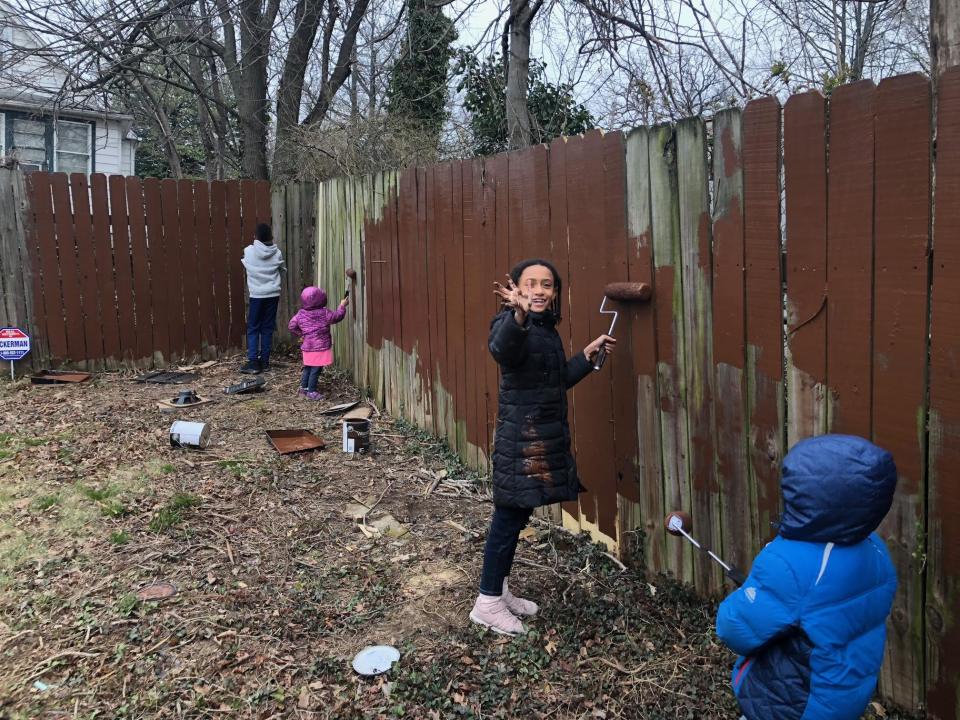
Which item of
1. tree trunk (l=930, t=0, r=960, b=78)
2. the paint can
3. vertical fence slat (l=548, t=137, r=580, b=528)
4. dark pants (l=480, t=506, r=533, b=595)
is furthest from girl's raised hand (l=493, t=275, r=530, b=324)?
the paint can

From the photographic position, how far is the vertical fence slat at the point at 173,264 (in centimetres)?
841

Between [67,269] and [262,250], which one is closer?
[67,269]

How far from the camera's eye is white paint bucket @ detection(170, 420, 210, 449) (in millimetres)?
5492

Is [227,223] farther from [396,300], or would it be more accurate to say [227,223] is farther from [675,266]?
[675,266]

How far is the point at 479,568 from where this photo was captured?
3.80m

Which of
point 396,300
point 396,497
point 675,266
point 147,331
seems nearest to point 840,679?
point 675,266

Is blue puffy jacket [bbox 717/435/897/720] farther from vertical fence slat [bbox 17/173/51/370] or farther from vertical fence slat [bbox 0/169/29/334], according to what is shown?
vertical fence slat [bbox 0/169/29/334]

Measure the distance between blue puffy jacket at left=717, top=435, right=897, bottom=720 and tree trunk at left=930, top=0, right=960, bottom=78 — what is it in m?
2.86

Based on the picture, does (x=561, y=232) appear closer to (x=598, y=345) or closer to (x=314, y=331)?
(x=598, y=345)

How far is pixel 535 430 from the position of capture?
3154 mm

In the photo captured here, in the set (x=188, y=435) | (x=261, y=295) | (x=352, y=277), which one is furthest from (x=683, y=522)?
(x=261, y=295)

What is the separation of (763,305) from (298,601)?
2522 millimetres

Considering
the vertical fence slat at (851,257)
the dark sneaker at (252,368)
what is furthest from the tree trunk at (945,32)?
the dark sneaker at (252,368)

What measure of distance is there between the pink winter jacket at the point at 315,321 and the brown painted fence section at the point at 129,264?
2221mm
